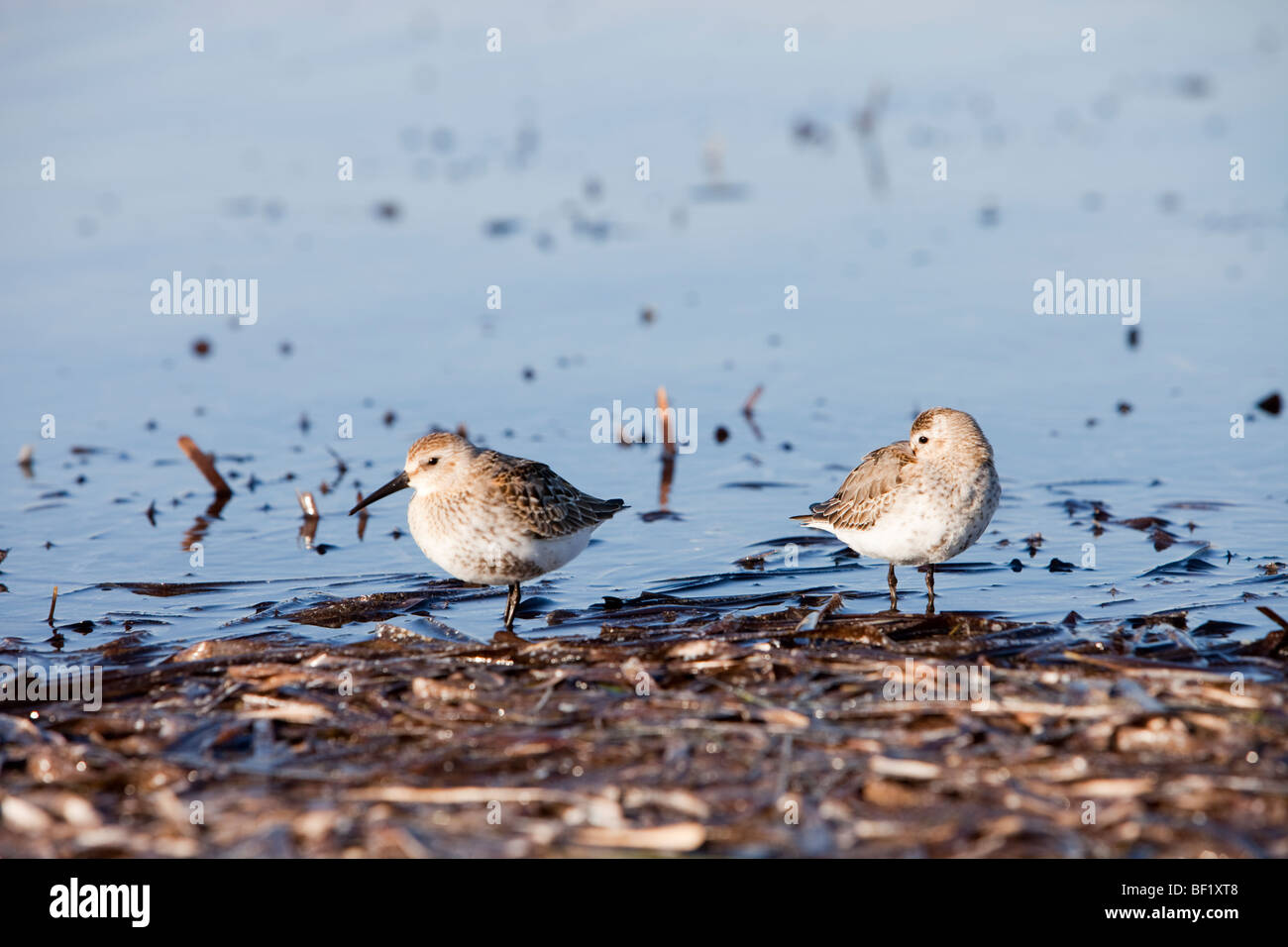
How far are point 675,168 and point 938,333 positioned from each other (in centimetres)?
582

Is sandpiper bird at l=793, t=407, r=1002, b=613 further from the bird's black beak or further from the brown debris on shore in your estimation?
the bird's black beak

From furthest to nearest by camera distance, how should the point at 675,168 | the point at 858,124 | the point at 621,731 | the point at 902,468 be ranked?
the point at 858,124 → the point at 675,168 → the point at 902,468 → the point at 621,731

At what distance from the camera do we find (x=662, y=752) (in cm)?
602

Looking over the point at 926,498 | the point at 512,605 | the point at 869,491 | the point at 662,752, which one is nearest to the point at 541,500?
the point at 512,605

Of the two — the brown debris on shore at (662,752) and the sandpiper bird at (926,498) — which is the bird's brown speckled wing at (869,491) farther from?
the brown debris on shore at (662,752)

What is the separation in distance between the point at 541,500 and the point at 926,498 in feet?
7.90

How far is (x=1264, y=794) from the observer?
17.5 feet

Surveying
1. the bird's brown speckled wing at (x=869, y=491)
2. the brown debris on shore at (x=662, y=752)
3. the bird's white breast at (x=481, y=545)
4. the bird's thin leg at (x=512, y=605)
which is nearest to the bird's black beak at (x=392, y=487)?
the bird's white breast at (x=481, y=545)

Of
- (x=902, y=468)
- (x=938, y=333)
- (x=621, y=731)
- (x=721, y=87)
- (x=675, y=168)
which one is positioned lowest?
(x=621, y=731)

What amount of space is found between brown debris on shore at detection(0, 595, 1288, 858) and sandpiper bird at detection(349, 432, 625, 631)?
1010 millimetres

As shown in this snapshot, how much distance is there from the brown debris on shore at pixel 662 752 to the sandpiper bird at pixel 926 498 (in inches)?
44.5
